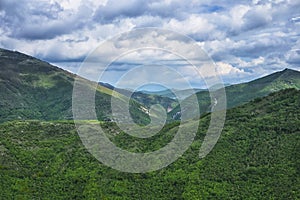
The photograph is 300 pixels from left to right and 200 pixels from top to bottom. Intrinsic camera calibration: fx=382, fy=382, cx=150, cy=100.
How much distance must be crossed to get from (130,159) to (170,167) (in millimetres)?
14923

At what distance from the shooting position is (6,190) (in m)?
123

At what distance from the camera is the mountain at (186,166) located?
11581 cm

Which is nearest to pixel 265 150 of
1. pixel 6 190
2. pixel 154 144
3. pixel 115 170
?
pixel 154 144

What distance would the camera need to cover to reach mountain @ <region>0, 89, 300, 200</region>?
4560 inches

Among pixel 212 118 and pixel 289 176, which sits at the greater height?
pixel 212 118

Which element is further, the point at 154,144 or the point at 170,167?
the point at 154,144

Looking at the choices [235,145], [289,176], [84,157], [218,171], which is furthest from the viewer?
[84,157]

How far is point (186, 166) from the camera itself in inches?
5054

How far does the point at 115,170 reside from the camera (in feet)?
446

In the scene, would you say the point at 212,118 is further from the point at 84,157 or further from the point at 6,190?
the point at 6,190

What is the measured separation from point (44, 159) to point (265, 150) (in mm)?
80350

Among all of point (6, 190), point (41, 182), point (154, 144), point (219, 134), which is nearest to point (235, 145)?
point (219, 134)

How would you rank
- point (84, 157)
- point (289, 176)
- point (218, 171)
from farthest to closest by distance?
point (84, 157) < point (218, 171) < point (289, 176)

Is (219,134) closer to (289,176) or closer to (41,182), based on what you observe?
(289,176)
